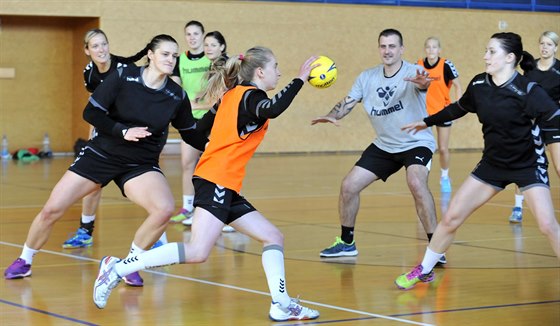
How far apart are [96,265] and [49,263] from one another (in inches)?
17.7

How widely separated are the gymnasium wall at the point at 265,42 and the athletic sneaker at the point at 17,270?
42.6 feet

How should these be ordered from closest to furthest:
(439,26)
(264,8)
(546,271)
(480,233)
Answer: (546,271) < (480,233) < (264,8) < (439,26)

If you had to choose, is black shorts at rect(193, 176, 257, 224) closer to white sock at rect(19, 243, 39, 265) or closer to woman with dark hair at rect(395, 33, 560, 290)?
woman with dark hair at rect(395, 33, 560, 290)

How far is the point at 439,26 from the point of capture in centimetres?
2442

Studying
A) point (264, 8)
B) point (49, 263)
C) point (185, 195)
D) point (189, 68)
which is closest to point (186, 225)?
point (185, 195)

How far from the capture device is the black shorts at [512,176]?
277 inches

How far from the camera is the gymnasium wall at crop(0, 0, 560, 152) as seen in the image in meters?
21.0

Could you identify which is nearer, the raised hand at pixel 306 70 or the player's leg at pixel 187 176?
the raised hand at pixel 306 70

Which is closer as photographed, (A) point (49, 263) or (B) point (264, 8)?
(A) point (49, 263)

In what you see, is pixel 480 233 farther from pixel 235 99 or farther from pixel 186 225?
pixel 235 99

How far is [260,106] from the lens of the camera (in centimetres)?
636

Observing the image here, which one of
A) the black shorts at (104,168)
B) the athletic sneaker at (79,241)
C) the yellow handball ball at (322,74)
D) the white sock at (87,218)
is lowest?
the athletic sneaker at (79,241)

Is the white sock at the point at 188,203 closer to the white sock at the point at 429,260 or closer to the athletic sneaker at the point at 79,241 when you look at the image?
the athletic sneaker at the point at 79,241

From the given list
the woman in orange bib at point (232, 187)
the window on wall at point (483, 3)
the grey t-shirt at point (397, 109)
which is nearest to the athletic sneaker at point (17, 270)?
the woman in orange bib at point (232, 187)
